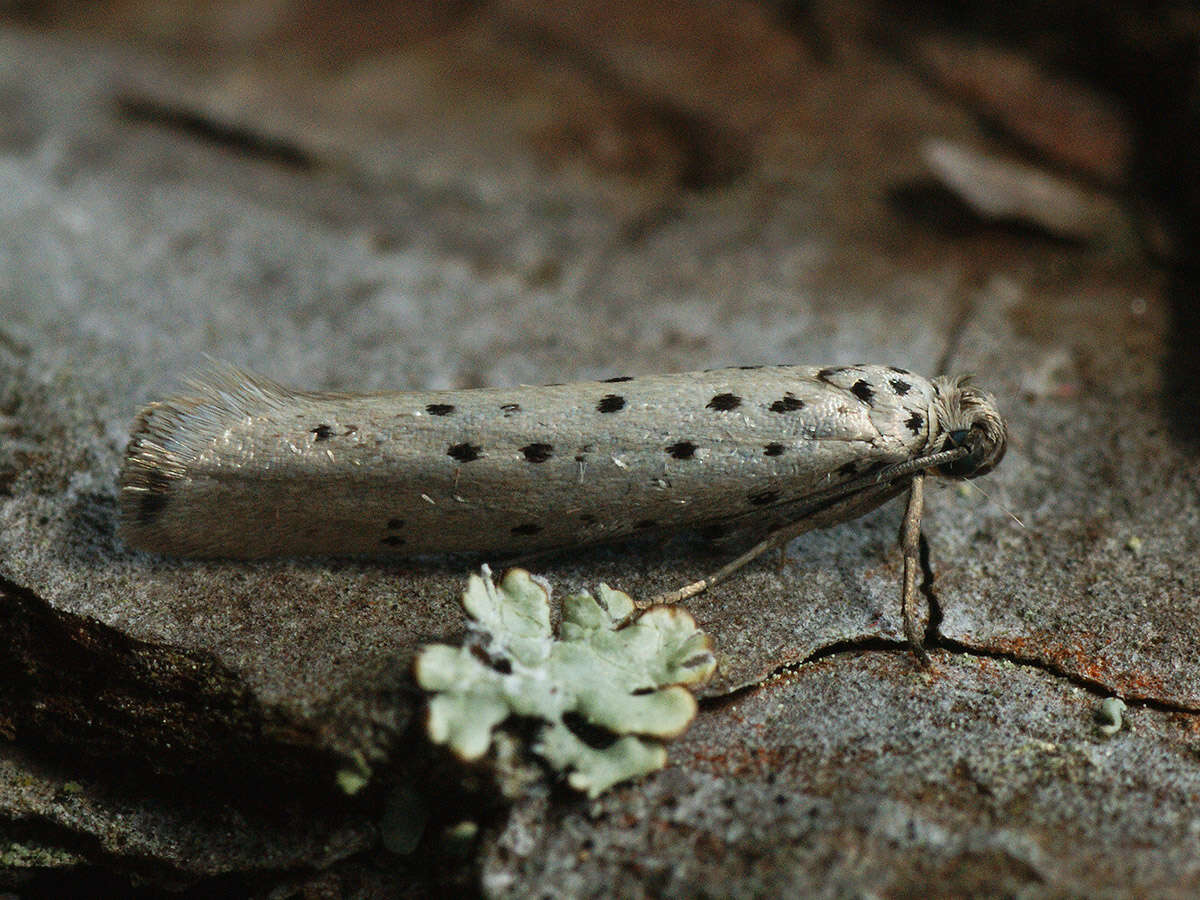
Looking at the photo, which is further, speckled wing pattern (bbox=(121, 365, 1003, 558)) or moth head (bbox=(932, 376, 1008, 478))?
moth head (bbox=(932, 376, 1008, 478))

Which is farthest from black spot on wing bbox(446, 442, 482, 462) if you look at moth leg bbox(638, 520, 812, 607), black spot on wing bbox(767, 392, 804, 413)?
black spot on wing bbox(767, 392, 804, 413)

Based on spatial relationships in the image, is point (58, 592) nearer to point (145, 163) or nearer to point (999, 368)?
point (145, 163)

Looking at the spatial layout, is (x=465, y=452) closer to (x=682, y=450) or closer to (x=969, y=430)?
(x=682, y=450)

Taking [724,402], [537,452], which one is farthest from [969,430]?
[537,452]

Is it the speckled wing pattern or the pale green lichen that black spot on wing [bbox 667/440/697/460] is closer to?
the speckled wing pattern

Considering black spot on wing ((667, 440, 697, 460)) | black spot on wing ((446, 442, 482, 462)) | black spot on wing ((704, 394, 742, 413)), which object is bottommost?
black spot on wing ((446, 442, 482, 462))

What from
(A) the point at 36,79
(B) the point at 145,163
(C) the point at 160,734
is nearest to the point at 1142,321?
(C) the point at 160,734
